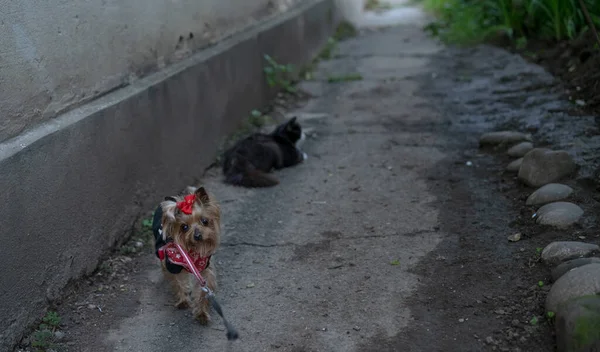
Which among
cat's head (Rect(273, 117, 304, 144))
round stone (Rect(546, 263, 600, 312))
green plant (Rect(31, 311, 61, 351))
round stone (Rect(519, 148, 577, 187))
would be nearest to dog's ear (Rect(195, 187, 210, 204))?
green plant (Rect(31, 311, 61, 351))

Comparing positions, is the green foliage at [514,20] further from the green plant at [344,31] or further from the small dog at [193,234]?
the small dog at [193,234]

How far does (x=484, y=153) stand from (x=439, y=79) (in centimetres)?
326

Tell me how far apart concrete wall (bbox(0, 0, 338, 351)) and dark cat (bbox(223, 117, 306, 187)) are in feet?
1.05

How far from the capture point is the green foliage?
7.89 meters

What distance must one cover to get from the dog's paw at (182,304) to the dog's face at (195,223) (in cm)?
46

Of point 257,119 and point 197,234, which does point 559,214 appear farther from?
point 257,119

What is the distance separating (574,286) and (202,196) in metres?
1.90

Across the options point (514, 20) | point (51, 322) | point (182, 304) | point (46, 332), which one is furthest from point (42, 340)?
point (514, 20)

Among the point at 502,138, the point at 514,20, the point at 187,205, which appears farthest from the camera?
the point at 514,20

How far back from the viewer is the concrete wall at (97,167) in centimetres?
353

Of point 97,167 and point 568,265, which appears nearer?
point 568,265

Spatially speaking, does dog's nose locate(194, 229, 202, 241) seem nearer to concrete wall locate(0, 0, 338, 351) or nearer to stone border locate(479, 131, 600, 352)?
concrete wall locate(0, 0, 338, 351)

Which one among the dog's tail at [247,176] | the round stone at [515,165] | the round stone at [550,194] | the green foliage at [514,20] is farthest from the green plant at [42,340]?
the green foliage at [514,20]

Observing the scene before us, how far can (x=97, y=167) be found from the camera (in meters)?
4.31
